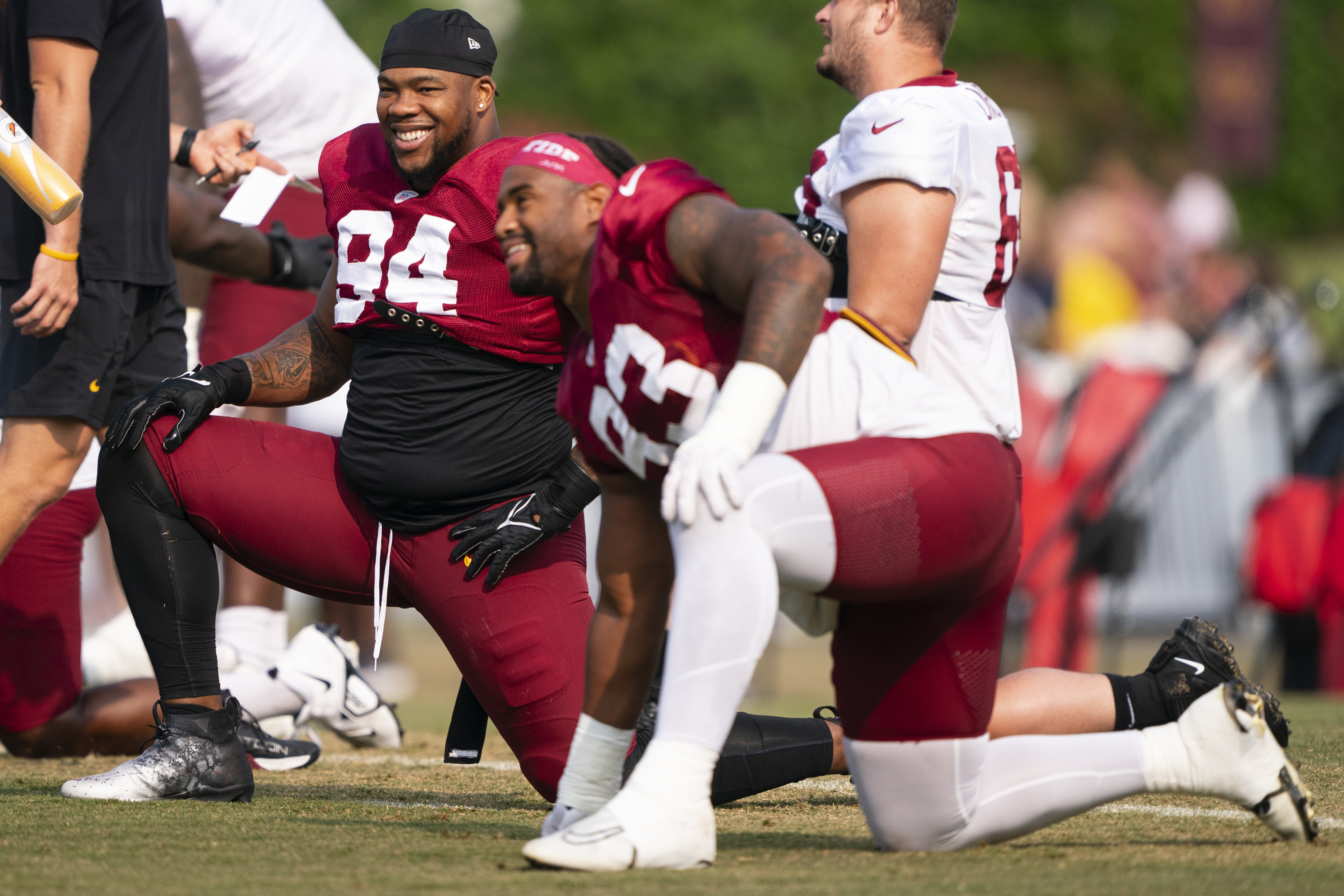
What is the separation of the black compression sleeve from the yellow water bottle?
59cm

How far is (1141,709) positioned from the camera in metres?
3.64

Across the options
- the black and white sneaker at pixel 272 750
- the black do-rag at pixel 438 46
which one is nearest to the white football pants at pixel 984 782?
the black do-rag at pixel 438 46

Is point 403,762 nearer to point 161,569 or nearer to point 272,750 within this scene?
point 272,750

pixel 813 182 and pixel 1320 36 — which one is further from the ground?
pixel 1320 36

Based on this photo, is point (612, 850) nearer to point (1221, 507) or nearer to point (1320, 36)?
point (1221, 507)

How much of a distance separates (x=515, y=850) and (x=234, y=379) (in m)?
1.39

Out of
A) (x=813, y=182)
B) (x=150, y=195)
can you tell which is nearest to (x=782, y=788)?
(x=813, y=182)

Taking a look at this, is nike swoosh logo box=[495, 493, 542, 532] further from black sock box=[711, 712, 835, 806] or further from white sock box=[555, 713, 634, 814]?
white sock box=[555, 713, 634, 814]

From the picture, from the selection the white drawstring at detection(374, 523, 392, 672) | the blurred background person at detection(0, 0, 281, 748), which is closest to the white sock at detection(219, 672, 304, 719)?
the blurred background person at detection(0, 0, 281, 748)

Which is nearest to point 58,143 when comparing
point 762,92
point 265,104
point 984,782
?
point 265,104

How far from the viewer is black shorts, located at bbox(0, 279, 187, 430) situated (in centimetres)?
412

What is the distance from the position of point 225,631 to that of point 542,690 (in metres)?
2.03

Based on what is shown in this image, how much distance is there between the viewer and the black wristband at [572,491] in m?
3.80

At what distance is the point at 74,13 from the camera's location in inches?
161
